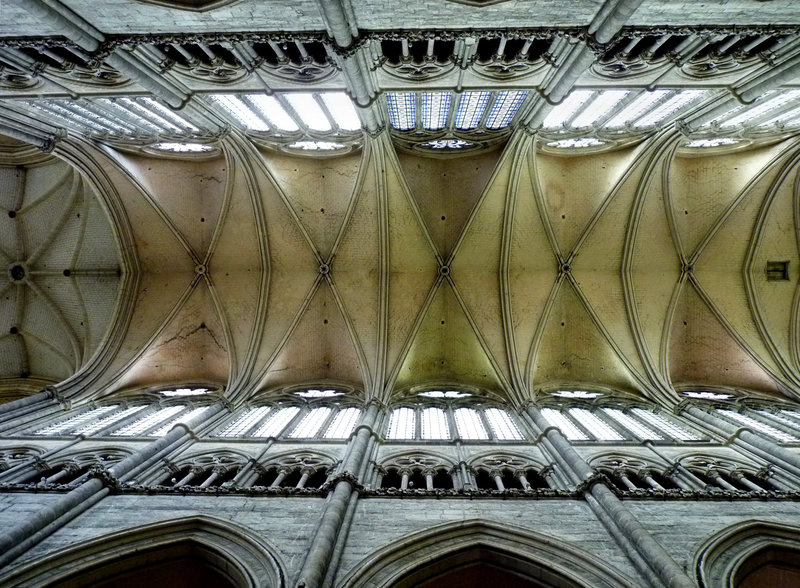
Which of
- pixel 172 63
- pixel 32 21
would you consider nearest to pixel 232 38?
pixel 172 63

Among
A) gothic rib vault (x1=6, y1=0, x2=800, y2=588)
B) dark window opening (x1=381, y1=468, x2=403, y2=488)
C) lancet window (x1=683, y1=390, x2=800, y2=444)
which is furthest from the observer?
lancet window (x1=683, y1=390, x2=800, y2=444)

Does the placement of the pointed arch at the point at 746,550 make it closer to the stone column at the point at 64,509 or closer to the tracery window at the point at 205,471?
the tracery window at the point at 205,471

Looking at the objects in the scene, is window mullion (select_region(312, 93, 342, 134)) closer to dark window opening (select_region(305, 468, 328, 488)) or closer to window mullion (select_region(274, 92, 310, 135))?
window mullion (select_region(274, 92, 310, 135))

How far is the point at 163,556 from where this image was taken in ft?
24.2

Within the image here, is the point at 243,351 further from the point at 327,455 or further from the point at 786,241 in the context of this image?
the point at 786,241

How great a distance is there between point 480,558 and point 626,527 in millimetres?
2292

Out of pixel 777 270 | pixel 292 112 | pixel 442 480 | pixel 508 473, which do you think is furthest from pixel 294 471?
pixel 777 270

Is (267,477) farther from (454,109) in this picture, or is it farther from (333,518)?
(454,109)

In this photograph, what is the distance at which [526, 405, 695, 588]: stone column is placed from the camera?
597cm

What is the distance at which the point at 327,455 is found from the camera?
441 inches

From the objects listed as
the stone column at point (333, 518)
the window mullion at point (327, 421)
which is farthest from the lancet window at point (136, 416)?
A: the stone column at point (333, 518)

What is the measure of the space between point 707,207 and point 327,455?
1719 cm

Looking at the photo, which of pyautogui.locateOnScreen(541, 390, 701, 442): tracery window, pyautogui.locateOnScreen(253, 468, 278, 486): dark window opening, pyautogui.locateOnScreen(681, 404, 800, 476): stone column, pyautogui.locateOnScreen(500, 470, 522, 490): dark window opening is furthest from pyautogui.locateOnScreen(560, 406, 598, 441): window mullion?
pyautogui.locateOnScreen(253, 468, 278, 486): dark window opening

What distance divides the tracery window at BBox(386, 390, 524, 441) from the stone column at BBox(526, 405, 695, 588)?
298 cm
